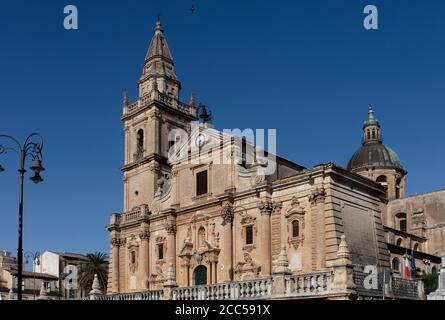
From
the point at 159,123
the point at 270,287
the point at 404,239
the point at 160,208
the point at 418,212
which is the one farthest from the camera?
the point at 418,212

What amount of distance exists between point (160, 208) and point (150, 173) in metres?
3.88

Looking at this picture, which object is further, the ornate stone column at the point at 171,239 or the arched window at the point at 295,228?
the ornate stone column at the point at 171,239

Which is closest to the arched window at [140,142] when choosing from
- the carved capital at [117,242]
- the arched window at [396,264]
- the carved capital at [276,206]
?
the carved capital at [117,242]

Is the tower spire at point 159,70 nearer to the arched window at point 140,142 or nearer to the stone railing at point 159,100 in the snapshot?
the stone railing at point 159,100

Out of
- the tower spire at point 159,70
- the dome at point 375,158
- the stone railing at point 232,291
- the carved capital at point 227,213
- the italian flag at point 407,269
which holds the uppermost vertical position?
the tower spire at point 159,70

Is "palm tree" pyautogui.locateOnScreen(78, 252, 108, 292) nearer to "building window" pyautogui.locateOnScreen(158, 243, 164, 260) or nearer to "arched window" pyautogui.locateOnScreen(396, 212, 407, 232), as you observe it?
"building window" pyautogui.locateOnScreen(158, 243, 164, 260)

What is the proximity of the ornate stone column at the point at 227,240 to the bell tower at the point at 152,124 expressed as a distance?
812cm

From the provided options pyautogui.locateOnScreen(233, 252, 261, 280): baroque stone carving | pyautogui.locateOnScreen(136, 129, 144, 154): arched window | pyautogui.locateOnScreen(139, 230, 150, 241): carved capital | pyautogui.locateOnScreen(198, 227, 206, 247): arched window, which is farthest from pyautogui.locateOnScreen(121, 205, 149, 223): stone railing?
pyautogui.locateOnScreen(233, 252, 261, 280): baroque stone carving

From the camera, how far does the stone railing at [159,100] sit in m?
49.8

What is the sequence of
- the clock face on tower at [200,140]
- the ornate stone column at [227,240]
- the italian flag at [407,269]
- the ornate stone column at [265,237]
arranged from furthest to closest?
the clock face on tower at [200,140]
the italian flag at [407,269]
the ornate stone column at [227,240]
the ornate stone column at [265,237]

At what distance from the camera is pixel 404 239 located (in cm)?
5528

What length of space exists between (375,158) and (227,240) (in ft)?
124
